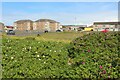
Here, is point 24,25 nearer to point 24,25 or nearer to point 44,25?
point 24,25

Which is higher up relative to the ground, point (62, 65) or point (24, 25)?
point (24, 25)

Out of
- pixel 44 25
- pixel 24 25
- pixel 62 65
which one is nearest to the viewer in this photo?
pixel 62 65

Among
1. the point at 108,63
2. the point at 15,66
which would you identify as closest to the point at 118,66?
the point at 108,63

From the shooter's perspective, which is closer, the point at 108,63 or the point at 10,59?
the point at 108,63

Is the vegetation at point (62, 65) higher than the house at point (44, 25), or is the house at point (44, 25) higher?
the house at point (44, 25)

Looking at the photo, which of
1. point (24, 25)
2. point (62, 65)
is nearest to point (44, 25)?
point (24, 25)

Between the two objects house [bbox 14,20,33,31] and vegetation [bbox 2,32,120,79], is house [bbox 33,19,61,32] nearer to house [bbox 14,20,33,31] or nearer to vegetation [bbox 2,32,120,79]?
house [bbox 14,20,33,31]

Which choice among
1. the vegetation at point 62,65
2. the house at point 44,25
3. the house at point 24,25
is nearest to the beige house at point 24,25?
the house at point 24,25

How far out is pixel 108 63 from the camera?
5137mm

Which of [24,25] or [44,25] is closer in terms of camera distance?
[24,25]

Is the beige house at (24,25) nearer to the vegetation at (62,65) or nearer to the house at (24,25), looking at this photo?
the house at (24,25)

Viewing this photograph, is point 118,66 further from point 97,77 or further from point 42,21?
point 42,21

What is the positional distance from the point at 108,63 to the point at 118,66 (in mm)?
316

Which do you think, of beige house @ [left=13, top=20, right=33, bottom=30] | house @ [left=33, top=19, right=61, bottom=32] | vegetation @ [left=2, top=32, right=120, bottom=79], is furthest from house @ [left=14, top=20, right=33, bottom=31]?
vegetation @ [left=2, top=32, right=120, bottom=79]
